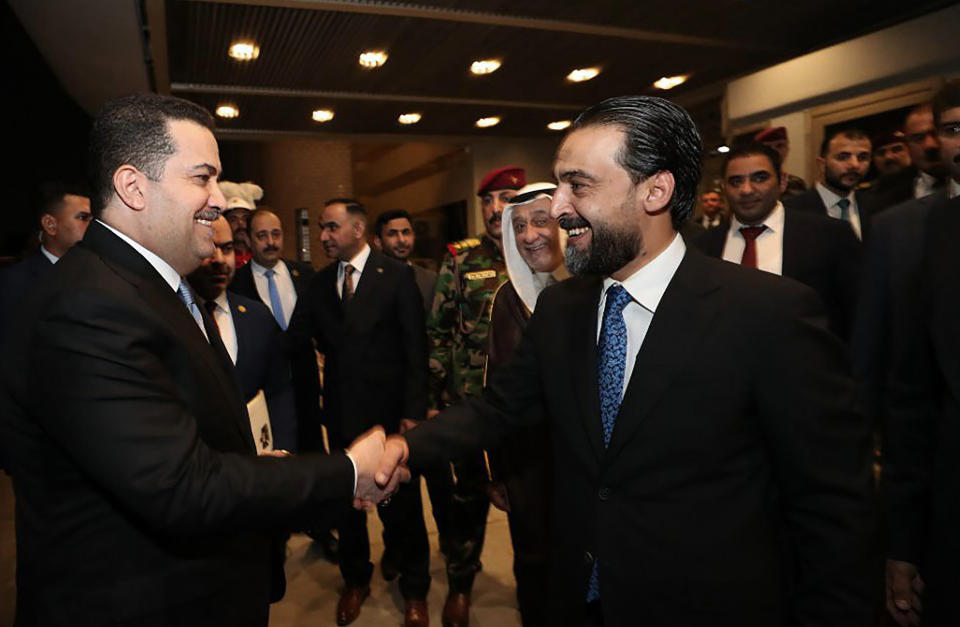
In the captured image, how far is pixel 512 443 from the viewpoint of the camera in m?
2.37

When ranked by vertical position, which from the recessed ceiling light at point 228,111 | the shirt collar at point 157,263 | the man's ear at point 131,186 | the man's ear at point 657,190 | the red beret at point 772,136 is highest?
the recessed ceiling light at point 228,111

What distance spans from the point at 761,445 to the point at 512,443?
1.19 metres

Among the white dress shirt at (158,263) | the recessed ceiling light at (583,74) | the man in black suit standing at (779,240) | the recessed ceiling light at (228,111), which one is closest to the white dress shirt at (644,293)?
the white dress shirt at (158,263)

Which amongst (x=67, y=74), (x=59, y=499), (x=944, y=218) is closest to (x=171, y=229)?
(x=59, y=499)

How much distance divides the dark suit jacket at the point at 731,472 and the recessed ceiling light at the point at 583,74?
18.2ft

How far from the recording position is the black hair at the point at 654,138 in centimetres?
138

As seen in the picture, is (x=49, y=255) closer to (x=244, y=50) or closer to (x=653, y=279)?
(x=244, y=50)

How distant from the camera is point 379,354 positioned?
3.21 meters

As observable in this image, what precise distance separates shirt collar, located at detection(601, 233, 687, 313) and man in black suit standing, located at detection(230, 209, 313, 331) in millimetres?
2944

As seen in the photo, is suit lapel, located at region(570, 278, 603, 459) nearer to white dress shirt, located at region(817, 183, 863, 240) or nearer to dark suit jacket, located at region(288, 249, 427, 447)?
dark suit jacket, located at region(288, 249, 427, 447)

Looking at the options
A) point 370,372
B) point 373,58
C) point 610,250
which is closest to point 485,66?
point 373,58

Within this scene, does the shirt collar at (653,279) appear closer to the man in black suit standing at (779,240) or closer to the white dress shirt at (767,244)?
the man in black suit standing at (779,240)

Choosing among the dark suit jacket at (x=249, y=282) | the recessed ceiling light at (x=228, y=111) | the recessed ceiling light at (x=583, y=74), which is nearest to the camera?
the dark suit jacket at (x=249, y=282)

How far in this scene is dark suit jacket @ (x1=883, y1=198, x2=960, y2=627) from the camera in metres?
1.32
